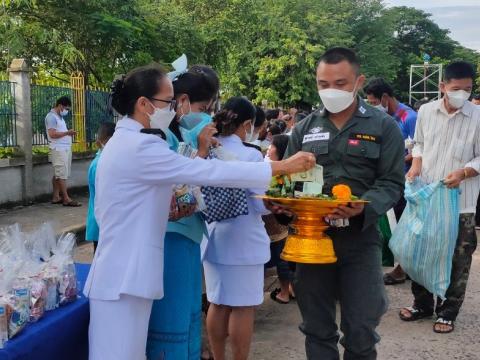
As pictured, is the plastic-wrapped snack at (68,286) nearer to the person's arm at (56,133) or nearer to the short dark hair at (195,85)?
the short dark hair at (195,85)

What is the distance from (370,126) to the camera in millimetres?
2637

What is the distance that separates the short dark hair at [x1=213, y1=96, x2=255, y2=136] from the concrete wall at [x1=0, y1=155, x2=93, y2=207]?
20.8 feet

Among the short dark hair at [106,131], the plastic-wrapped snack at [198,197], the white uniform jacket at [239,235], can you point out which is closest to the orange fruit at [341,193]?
the plastic-wrapped snack at [198,197]

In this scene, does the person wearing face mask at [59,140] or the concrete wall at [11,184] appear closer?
the concrete wall at [11,184]

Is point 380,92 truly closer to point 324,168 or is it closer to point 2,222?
point 324,168

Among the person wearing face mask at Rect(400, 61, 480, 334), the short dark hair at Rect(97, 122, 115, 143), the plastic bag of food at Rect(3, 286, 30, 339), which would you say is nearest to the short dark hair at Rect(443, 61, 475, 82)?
the person wearing face mask at Rect(400, 61, 480, 334)

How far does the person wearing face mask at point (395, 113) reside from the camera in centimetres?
538

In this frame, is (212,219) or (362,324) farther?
(212,219)

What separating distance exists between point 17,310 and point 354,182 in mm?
1586

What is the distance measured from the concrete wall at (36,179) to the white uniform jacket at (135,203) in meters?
6.94

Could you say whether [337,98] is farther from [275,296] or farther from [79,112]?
[79,112]

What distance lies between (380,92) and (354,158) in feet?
9.82

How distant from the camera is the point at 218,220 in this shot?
9.20 feet

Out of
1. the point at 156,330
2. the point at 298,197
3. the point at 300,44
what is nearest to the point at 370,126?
the point at 298,197
